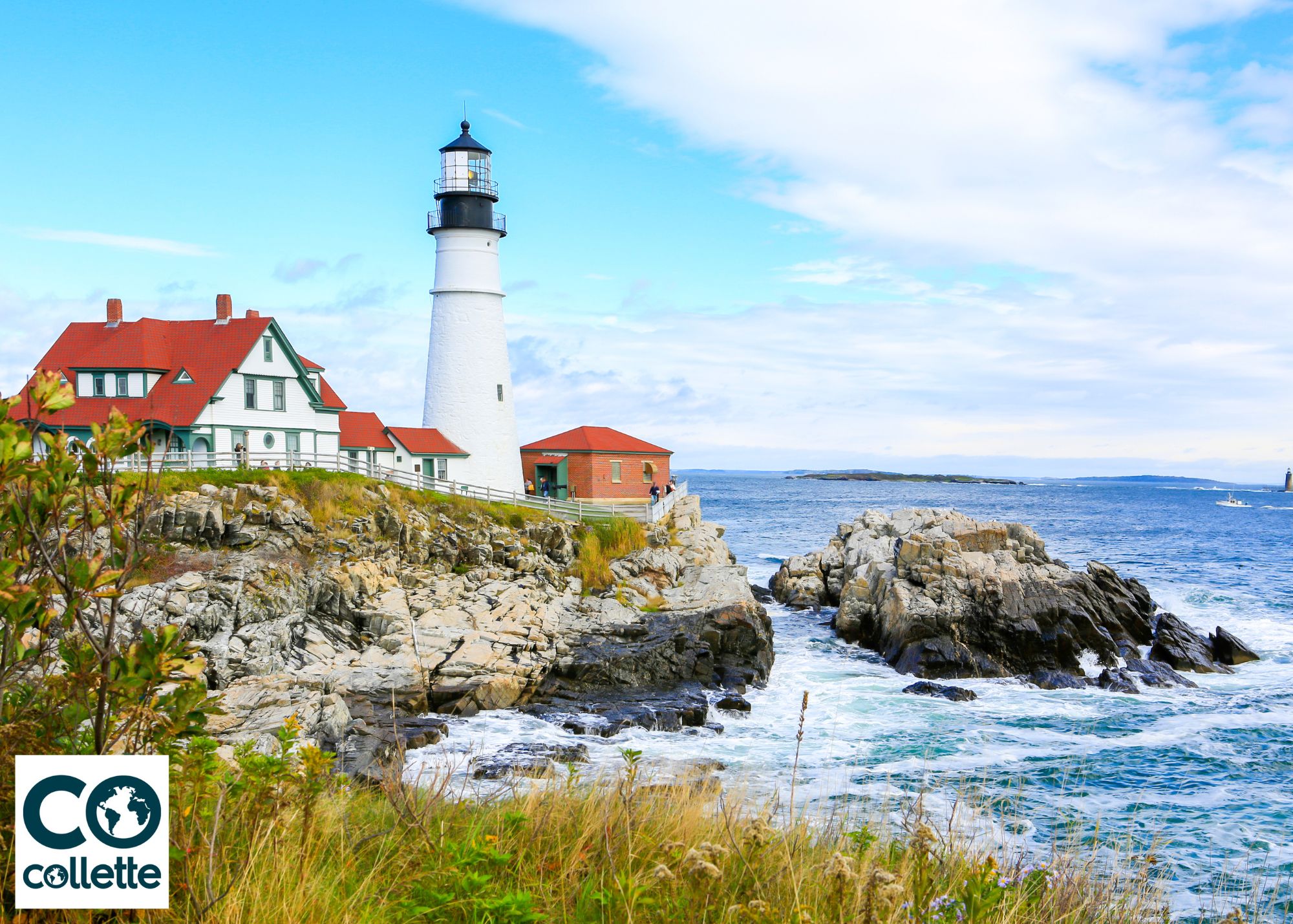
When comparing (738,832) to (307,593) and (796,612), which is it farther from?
(796,612)

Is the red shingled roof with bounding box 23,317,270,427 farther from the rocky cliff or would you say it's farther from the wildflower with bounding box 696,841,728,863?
the wildflower with bounding box 696,841,728,863

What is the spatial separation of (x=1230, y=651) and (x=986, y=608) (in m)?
7.03

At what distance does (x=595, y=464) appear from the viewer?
118ft

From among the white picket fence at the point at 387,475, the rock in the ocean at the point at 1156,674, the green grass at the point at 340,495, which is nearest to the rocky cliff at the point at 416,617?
the green grass at the point at 340,495

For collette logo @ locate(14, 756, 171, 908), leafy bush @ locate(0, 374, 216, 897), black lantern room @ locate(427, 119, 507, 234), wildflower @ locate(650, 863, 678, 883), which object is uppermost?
black lantern room @ locate(427, 119, 507, 234)

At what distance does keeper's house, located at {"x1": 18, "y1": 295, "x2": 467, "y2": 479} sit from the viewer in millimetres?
27828

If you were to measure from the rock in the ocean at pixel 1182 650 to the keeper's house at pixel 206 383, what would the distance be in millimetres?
23591

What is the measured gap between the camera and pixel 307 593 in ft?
69.3

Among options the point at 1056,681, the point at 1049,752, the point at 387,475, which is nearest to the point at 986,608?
the point at 1056,681

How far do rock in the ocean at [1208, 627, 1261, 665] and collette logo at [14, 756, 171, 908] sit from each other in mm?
27251

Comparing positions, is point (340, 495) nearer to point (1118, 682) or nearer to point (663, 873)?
point (1118, 682)

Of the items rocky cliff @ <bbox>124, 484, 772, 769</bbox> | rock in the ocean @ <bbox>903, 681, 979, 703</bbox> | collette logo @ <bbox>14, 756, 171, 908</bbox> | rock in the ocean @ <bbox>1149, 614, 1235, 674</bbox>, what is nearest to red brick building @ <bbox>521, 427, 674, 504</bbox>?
rocky cliff @ <bbox>124, 484, 772, 769</bbox>

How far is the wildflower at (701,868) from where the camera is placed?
389 cm

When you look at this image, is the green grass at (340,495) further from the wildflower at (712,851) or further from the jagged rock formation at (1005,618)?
the wildflower at (712,851)
